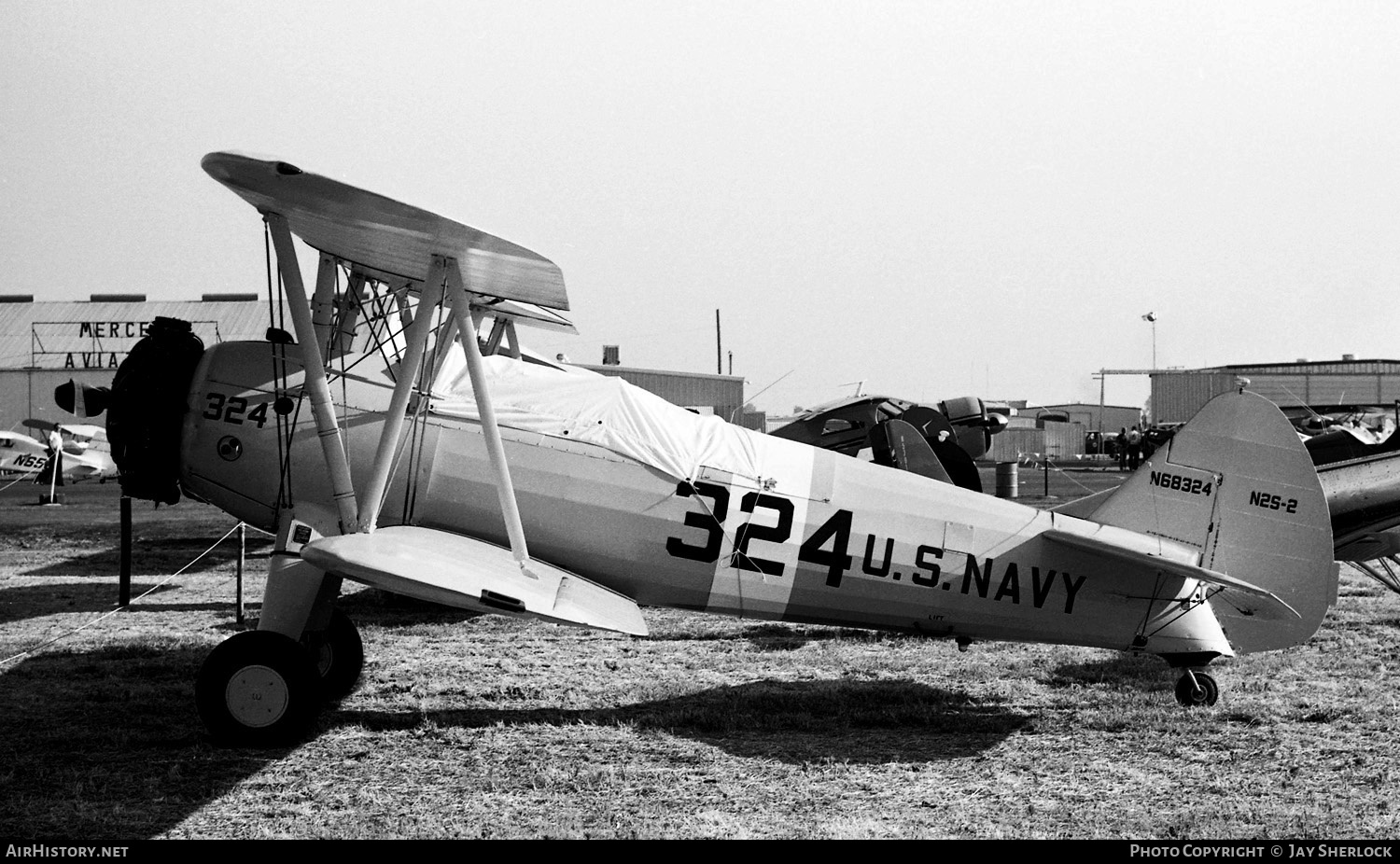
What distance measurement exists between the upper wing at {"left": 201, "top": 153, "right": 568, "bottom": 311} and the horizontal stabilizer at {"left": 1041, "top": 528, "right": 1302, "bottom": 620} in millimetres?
3130

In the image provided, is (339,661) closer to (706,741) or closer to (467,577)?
(467,577)

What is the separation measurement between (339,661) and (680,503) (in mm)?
2519

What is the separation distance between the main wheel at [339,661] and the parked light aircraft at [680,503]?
0.36 meters

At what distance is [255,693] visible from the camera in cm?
546

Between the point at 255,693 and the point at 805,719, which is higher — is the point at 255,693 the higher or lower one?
the higher one

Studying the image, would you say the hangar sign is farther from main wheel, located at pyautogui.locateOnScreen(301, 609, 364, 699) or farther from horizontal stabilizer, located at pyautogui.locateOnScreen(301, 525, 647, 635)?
horizontal stabilizer, located at pyautogui.locateOnScreen(301, 525, 647, 635)

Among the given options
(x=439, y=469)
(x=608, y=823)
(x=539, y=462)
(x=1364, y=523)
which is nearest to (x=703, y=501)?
(x=539, y=462)

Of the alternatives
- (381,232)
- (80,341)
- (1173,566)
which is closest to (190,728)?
(381,232)

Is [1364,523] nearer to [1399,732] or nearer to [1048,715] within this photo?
[1399,732]

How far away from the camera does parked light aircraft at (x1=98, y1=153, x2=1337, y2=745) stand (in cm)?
605

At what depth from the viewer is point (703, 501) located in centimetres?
617

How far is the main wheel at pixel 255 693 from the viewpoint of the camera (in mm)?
5391

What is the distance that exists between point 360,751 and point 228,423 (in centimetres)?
196
